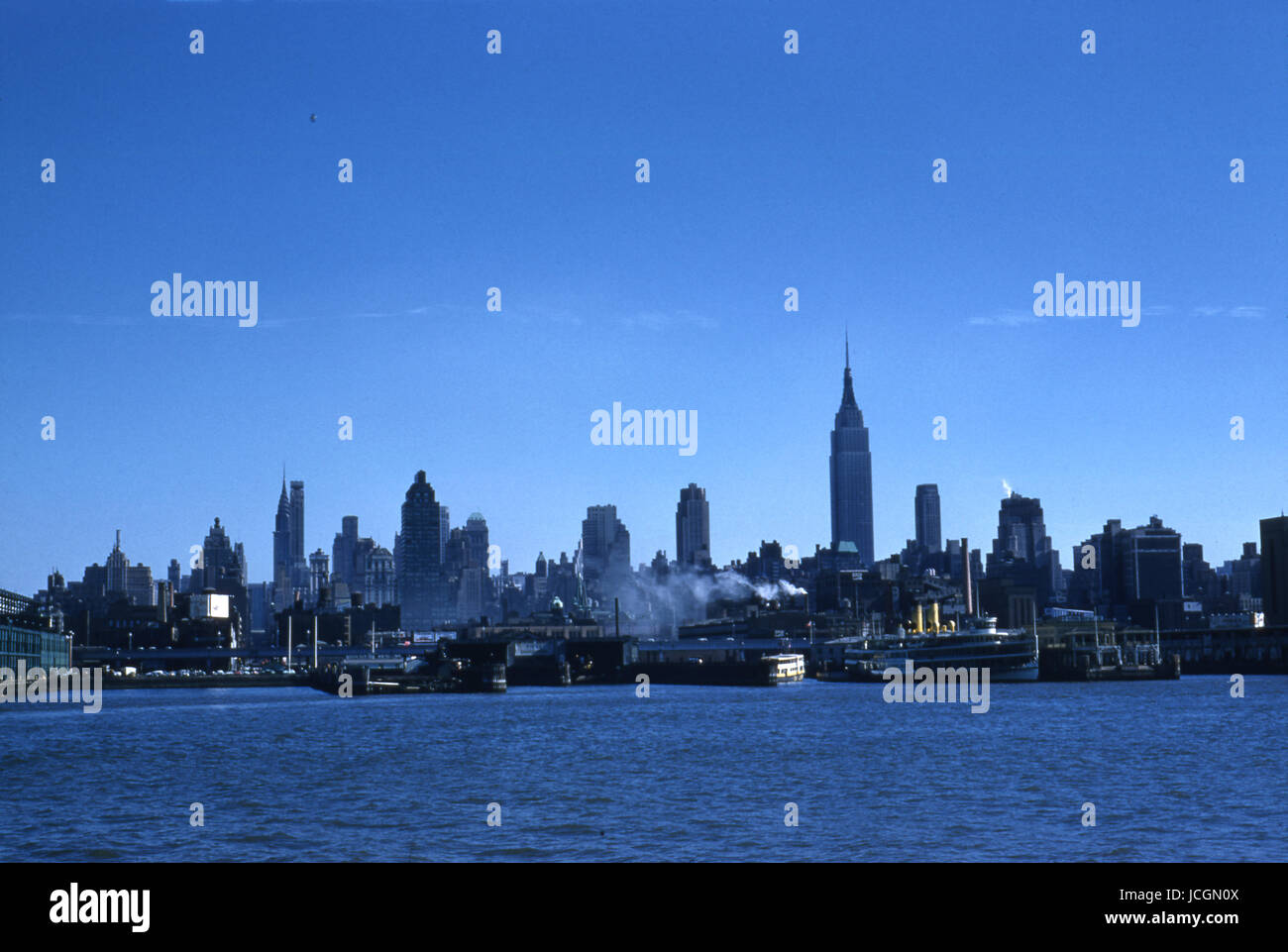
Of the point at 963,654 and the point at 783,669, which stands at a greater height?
the point at 963,654

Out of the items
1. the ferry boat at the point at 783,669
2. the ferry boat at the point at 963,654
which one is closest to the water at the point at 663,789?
the ferry boat at the point at 963,654

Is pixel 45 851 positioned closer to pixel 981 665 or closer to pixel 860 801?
pixel 860 801

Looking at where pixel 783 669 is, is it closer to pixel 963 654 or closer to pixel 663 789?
pixel 963 654

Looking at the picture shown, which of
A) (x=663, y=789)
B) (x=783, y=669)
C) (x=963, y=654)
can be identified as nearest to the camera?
(x=663, y=789)

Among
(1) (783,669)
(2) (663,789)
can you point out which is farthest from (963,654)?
(2) (663,789)

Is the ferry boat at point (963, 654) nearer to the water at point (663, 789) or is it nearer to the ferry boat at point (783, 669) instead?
the ferry boat at point (783, 669)
